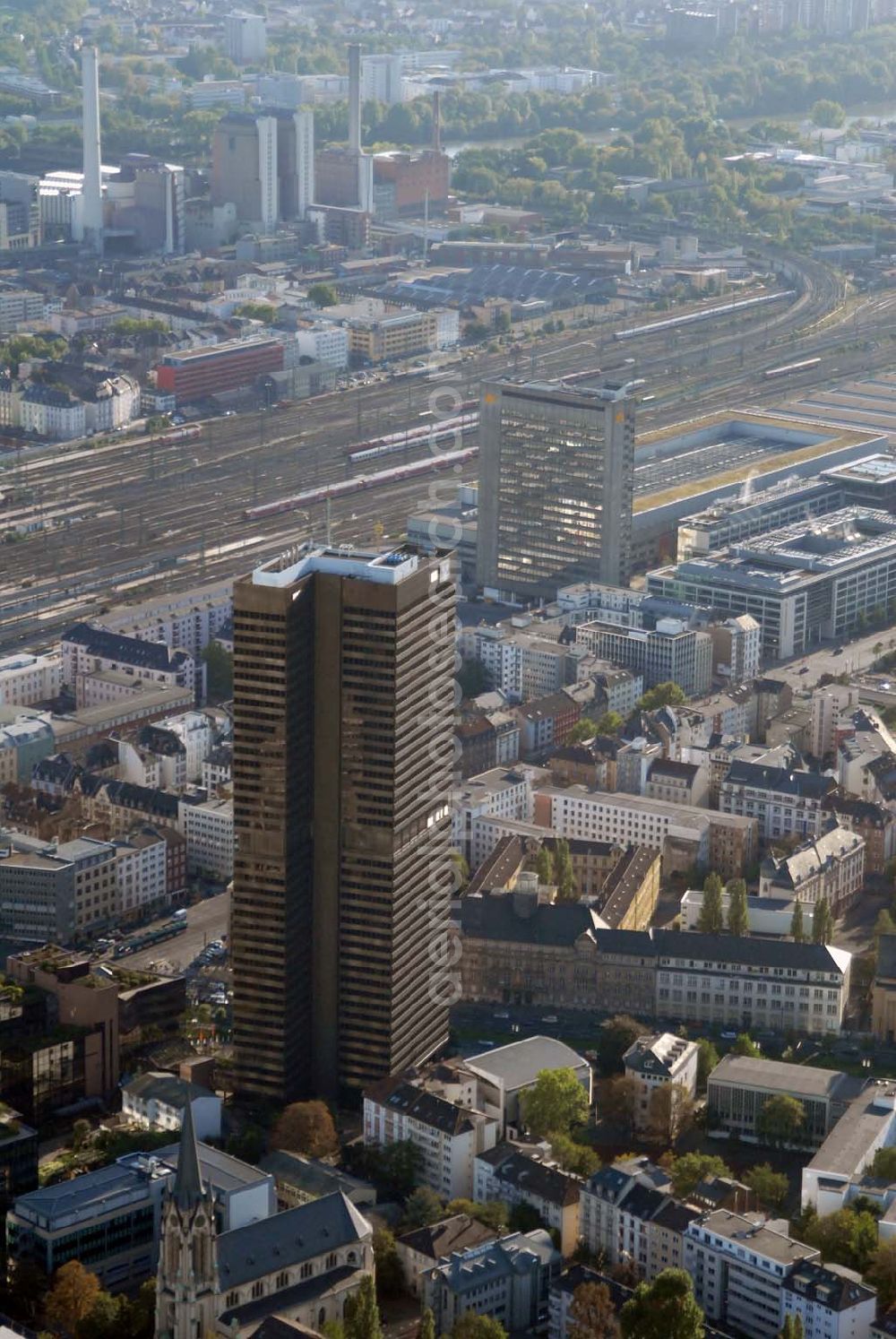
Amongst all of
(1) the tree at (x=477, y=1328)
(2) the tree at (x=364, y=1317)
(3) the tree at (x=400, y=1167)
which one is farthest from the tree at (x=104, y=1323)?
(3) the tree at (x=400, y=1167)

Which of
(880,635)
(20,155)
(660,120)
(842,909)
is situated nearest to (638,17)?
(660,120)

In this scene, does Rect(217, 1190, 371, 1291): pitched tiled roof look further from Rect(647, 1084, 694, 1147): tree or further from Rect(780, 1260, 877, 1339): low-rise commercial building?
Rect(647, 1084, 694, 1147): tree

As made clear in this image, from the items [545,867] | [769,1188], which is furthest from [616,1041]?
[545,867]

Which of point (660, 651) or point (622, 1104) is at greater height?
point (660, 651)

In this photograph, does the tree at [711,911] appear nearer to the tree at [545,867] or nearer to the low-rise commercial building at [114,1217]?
the tree at [545,867]

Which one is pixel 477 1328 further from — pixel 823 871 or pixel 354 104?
pixel 354 104

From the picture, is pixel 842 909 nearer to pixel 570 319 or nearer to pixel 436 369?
pixel 436 369

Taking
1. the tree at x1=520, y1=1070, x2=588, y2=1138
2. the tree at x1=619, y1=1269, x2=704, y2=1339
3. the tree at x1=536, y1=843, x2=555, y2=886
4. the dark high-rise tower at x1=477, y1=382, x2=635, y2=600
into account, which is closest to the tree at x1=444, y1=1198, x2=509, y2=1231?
the tree at x1=520, y1=1070, x2=588, y2=1138
